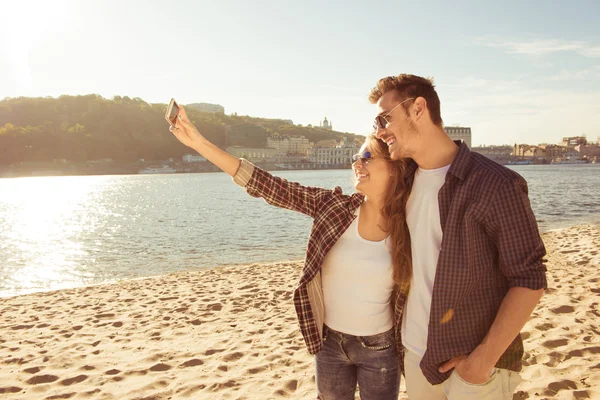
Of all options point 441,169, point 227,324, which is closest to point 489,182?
point 441,169

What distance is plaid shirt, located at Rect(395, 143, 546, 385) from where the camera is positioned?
4.75 ft

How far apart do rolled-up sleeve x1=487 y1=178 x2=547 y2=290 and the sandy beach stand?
2472 mm

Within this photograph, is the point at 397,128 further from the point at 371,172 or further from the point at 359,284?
the point at 359,284

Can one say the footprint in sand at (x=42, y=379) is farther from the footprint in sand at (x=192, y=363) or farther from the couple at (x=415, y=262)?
the couple at (x=415, y=262)

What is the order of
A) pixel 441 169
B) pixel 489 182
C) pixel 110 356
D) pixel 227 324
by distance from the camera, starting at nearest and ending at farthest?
pixel 489 182
pixel 441 169
pixel 110 356
pixel 227 324

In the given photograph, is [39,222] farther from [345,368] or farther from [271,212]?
[345,368]

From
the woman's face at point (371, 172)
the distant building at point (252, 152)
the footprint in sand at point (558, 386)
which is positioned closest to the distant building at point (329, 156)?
the distant building at point (252, 152)

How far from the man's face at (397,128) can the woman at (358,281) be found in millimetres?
192

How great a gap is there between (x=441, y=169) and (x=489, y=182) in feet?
0.96

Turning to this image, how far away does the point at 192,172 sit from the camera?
13088 cm

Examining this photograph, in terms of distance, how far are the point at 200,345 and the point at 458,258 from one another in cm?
433

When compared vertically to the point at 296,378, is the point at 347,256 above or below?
above

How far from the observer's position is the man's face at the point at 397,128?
5.96 feet

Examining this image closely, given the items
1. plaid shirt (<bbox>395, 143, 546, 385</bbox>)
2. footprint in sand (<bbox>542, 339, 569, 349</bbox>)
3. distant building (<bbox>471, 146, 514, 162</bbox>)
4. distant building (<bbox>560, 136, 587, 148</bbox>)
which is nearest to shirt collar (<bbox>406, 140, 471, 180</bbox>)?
plaid shirt (<bbox>395, 143, 546, 385</bbox>)
